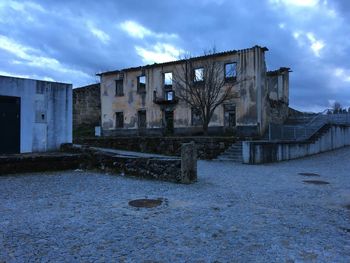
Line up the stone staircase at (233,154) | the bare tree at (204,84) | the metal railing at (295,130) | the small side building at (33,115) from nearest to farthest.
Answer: the small side building at (33,115)
the stone staircase at (233,154)
the metal railing at (295,130)
the bare tree at (204,84)

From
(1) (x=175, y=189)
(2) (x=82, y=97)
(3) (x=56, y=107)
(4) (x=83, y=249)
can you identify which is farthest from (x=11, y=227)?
(2) (x=82, y=97)

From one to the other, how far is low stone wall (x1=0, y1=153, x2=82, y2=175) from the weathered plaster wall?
14631mm

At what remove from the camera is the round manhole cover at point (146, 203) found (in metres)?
6.86

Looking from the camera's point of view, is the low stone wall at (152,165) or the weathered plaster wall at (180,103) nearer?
the low stone wall at (152,165)

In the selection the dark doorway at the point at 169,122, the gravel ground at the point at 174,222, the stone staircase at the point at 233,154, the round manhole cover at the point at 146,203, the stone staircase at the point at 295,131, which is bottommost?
the gravel ground at the point at 174,222

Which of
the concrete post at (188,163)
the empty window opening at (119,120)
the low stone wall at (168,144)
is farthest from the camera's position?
the empty window opening at (119,120)

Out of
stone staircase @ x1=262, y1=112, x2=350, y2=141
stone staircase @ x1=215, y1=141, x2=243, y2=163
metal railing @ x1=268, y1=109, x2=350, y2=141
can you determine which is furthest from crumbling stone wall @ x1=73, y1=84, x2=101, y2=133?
metal railing @ x1=268, y1=109, x2=350, y2=141

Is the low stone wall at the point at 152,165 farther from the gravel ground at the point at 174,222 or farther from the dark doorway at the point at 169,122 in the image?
the dark doorway at the point at 169,122

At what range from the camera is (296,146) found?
1895 centimetres

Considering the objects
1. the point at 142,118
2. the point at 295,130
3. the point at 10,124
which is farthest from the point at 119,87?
the point at 10,124

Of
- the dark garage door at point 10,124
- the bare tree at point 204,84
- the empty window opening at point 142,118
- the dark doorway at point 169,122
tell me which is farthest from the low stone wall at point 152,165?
the empty window opening at point 142,118

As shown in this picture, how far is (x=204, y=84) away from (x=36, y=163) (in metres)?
15.3

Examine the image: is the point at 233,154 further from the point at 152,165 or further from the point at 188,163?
the point at 188,163

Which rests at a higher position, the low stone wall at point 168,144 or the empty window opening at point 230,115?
the empty window opening at point 230,115
